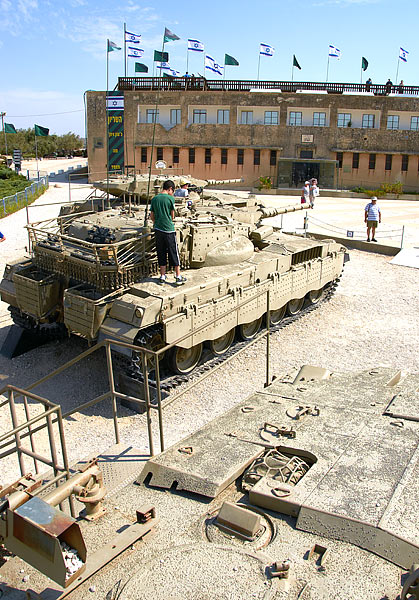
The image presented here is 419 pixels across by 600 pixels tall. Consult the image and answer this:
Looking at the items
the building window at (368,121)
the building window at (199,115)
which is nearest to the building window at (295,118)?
the building window at (368,121)

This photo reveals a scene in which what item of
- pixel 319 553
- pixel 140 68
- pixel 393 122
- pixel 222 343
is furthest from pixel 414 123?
pixel 319 553

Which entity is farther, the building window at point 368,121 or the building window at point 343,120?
the building window at point 368,121

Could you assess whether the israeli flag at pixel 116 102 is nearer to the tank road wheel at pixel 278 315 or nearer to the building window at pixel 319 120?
the building window at pixel 319 120

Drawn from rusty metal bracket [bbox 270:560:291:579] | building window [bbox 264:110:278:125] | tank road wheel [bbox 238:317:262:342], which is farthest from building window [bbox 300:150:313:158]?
rusty metal bracket [bbox 270:560:291:579]

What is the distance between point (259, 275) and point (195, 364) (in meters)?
2.37

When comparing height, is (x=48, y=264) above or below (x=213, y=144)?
below

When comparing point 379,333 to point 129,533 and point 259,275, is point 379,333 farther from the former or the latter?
→ point 129,533

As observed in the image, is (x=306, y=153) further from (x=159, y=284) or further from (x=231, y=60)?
(x=159, y=284)

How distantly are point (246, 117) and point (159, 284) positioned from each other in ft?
110

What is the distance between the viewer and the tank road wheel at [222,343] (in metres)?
11.1

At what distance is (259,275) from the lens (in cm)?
1178

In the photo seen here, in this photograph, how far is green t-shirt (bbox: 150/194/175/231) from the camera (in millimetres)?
9781

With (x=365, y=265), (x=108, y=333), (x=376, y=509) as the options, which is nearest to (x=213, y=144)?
(x=365, y=265)

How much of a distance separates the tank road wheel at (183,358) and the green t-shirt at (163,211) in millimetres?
2070
